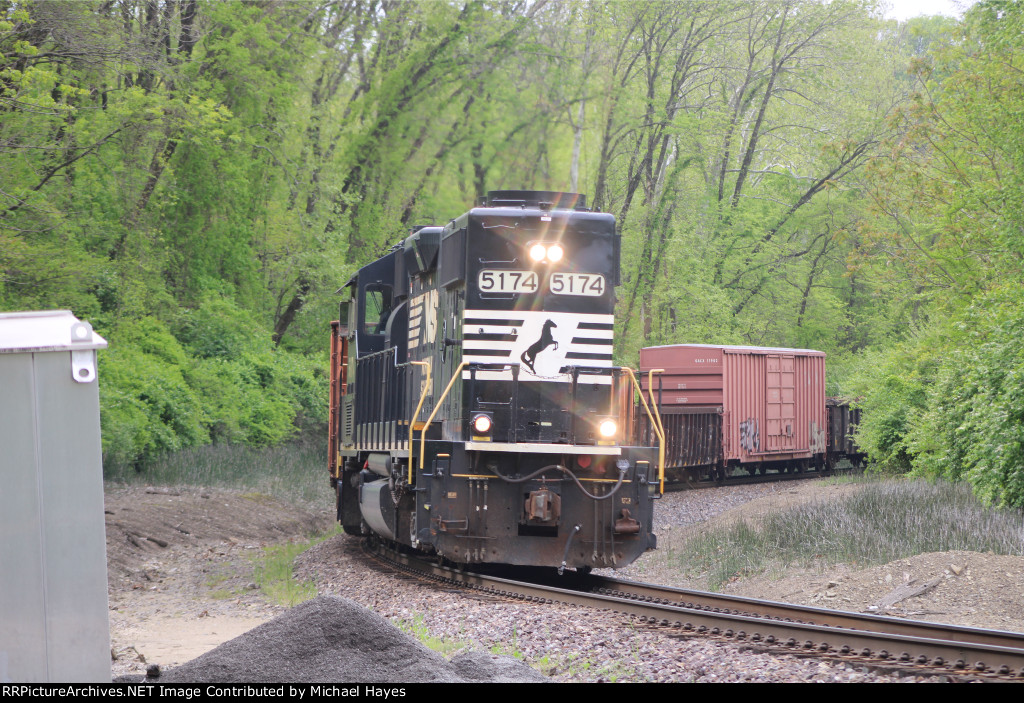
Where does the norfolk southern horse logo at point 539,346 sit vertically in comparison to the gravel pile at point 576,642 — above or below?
above

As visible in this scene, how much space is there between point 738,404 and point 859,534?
10.7 m

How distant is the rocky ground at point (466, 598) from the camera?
6.65 meters

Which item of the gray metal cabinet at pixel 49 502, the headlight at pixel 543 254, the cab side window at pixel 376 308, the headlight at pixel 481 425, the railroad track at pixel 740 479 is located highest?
the headlight at pixel 543 254

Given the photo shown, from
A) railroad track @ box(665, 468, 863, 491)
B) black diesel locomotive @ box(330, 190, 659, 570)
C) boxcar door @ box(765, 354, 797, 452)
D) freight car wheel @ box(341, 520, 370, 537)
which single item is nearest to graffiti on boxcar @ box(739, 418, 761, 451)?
boxcar door @ box(765, 354, 797, 452)

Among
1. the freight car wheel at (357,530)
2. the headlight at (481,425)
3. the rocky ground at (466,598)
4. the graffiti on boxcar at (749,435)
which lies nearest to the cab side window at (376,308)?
the freight car wheel at (357,530)

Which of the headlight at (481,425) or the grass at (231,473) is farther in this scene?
the grass at (231,473)

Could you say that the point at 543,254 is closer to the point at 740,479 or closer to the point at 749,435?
the point at 749,435

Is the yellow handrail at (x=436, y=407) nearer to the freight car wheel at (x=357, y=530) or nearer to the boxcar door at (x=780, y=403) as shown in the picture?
the freight car wheel at (x=357, y=530)

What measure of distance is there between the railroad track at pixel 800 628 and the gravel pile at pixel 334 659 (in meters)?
2.30

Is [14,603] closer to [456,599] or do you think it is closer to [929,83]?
[456,599]

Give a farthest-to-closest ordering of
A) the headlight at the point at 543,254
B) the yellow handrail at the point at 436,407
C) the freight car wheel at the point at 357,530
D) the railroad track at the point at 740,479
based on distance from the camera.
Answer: the railroad track at the point at 740,479 < the freight car wheel at the point at 357,530 < the headlight at the point at 543,254 < the yellow handrail at the point at 436,407

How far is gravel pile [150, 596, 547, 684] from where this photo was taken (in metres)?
5.33

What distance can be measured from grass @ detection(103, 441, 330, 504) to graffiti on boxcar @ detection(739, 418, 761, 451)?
9.62 meters

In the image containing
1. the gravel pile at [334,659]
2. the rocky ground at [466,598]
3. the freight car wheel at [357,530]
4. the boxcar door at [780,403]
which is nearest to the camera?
the gravel pile at [334,659]
